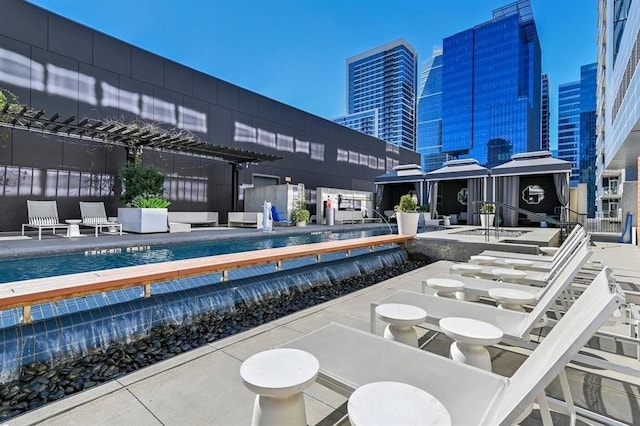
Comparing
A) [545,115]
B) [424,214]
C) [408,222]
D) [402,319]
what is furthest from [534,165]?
[545,115]

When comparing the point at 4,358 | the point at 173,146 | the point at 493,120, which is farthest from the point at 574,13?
the point at 4,358

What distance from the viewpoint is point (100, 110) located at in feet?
34.4

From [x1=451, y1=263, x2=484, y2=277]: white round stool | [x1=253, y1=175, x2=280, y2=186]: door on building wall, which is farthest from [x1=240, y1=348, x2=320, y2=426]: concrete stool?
[x1=253, y1=175, x2=280, y2=186]: door on building wall

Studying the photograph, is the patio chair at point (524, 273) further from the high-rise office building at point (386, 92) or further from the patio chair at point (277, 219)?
the high-rise office building at point (386, 92)

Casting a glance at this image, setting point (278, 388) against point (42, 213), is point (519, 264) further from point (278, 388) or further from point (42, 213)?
point (42, 213)

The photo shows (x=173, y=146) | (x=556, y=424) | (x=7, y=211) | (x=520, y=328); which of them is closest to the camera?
(x=556, y=424)

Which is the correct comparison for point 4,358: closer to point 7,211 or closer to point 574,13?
point 7,211

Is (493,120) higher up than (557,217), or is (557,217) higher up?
(493,120)

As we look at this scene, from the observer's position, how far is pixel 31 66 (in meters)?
9.12

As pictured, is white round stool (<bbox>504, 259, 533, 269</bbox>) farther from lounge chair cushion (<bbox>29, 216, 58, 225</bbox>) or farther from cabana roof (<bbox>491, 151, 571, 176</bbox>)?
lounge chair cushion (<bbox>29, 216, 58, 225</bbox>)

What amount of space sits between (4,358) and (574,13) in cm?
4710

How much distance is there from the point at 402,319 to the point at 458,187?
675 inches

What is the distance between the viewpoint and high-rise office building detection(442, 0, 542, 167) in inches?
2084

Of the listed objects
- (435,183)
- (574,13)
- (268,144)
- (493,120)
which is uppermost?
(574,13)
